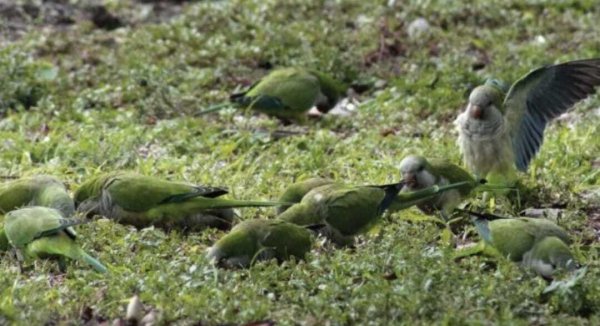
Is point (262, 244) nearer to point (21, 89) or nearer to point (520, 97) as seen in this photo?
point (520, 97)

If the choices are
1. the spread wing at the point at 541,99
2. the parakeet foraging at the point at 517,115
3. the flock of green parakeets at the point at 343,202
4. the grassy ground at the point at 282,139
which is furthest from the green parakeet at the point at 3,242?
the spread wing at the point at 541,99

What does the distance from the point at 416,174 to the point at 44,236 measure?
5.55 ft

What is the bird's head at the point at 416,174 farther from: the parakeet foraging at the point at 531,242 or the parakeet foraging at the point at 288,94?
the parakeet foraging at the point at 288,94

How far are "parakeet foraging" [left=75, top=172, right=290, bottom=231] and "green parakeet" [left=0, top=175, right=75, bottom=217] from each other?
129 millimetres

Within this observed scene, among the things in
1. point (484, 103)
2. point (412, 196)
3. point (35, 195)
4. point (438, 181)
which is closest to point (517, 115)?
point (484, 103)

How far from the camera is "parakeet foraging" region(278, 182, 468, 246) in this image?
5383 mm

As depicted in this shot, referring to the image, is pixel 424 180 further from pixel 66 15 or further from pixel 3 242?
pixel 66 15

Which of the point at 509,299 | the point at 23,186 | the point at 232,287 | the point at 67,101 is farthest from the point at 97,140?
the point at 509,299

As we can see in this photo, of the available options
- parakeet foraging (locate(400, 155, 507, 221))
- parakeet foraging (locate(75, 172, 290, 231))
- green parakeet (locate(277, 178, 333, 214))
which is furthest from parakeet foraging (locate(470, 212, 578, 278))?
parakeet foraging (locate(75, 172, 290, 231))

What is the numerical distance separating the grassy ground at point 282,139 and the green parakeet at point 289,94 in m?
0.14

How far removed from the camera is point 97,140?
7457mm

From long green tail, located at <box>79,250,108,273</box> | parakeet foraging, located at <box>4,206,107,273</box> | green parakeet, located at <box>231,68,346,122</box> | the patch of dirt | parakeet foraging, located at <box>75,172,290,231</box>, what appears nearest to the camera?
long green tail, located at <box>79,250,108,273</box>

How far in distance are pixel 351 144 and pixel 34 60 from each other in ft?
9.52

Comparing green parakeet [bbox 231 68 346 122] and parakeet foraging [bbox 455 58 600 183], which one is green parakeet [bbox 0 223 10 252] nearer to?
parakeet foraging [bbox 455 58 600 183]
